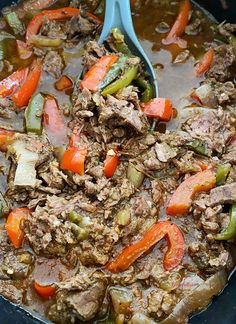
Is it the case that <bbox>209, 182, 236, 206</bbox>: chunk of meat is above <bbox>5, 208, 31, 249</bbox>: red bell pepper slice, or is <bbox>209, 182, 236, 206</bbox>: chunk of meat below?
above

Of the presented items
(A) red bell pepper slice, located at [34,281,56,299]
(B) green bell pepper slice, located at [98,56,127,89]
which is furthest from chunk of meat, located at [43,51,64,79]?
(A) red bell pepper slice, located at [34,281,56,299]

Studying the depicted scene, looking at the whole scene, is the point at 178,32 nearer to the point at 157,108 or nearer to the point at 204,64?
the point at 204,64

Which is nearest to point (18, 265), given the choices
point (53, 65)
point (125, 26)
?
point (53, 65)

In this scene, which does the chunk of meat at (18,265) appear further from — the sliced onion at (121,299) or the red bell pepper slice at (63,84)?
the red bell pepper slice at (63,84)

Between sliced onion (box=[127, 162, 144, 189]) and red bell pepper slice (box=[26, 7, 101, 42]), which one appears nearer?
sliced onion (box=[127, 162, 144, 189])

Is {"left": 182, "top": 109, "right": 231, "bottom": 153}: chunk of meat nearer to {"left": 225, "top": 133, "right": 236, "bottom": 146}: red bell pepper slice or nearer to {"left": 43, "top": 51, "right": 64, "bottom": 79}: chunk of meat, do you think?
{"left": 225, "top": 133, "right": 236, "bottom": 146}: red bell pepper slice
